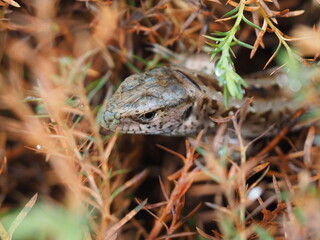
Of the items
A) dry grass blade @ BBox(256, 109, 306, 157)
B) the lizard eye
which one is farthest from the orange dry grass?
the lizard eye

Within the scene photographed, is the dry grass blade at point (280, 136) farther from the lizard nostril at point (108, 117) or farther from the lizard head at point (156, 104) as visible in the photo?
the lizard nostril at point (108, 117)

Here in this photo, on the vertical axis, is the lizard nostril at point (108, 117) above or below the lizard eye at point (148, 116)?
above

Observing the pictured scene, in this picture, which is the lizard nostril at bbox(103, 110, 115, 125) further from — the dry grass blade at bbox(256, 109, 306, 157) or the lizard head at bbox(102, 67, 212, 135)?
the dry grass blade at bbox(256, 109, 306, 157)

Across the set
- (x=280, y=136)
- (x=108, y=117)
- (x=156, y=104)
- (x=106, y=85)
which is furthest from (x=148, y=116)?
(x=280, y=136)

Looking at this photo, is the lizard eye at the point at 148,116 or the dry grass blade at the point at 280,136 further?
the dry grass blade at the point at 280,136

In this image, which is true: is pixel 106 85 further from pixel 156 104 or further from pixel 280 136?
pixel 280 136

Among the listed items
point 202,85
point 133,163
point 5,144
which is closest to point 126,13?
point 202,85

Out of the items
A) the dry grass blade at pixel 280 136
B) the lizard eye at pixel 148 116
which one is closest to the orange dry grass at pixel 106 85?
the dry grass blade at pixel 280 136

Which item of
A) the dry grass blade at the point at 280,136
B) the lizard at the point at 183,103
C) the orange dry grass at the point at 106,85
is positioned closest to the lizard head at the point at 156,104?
the lizard at the point at 183,103

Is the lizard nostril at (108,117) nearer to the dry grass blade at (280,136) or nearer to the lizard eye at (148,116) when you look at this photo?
the lizard eye at (148,116)
